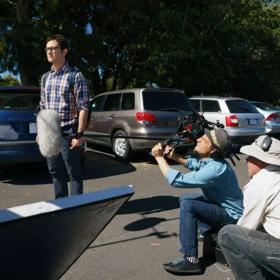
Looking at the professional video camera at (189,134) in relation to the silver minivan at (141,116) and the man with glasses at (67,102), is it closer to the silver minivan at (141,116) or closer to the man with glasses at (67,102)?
the man with glasses at (67,102)

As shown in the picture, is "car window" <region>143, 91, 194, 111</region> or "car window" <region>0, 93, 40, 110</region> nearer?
"car window" <region>0, 93, 40, 110</region>

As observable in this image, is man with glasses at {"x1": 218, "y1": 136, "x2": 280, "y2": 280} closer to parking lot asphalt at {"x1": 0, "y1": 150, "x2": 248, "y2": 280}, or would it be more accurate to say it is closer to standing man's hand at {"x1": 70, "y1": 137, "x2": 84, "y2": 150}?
parking lot asphalt at {"x1": 0, "y1": 150, "x2": 248, "y2": 280}

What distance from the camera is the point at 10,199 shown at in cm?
638

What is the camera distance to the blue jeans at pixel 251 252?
276 centimetres

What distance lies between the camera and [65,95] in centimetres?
473

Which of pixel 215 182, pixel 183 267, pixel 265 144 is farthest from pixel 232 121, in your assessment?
pixel 265 144

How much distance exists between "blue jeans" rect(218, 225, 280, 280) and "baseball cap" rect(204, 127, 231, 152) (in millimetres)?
901

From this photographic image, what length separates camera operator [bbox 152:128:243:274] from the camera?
150 inches

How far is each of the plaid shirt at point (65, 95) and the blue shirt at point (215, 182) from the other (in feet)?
4.50

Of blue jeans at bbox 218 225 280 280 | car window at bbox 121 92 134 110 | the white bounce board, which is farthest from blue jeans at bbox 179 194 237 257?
car window at bbox 121 92 134 110

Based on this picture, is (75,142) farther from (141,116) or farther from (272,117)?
(272,117)

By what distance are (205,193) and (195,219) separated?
253mm

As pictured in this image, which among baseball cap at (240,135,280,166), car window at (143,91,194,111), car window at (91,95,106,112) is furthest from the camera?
car window at (91,95,106,112)

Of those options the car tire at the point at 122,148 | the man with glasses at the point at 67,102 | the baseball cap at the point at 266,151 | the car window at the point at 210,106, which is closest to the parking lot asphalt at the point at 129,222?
the car tire at the point at 122,148
